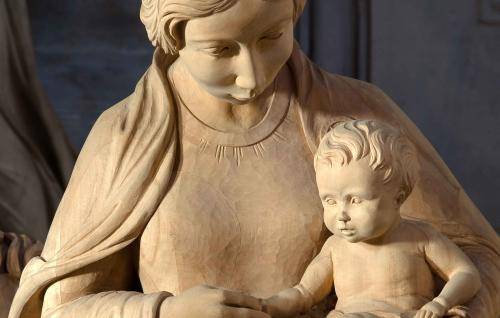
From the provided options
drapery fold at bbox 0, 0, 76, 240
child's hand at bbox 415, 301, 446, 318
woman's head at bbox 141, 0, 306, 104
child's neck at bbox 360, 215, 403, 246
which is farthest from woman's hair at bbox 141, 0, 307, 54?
drapery fold at bbox 0, 0, 76, 240

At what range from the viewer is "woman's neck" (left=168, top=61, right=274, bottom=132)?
507 cm

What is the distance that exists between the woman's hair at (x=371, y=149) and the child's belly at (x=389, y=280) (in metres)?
0.15

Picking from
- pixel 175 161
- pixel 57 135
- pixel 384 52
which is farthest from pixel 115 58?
pixel 175 161

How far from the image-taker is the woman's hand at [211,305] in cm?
471

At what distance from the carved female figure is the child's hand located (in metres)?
0.24

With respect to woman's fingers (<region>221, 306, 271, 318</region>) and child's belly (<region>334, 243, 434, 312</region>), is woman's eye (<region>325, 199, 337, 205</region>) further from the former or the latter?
woman's fingers (<region>221, 306, 271, 318</region>)

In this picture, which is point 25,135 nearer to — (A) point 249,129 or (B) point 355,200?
(A) point 249,129

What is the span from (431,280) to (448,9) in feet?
8.60

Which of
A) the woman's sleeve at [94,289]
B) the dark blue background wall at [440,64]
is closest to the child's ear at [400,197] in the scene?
→ the woman's sleeve at [94,289]

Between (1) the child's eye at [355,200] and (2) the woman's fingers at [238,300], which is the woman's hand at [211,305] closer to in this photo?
(2) the woman's fingers at [238,300]

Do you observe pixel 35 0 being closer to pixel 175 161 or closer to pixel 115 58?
pixel 115 58

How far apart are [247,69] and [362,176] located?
363mm

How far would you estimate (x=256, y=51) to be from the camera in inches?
191

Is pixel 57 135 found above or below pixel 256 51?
below
